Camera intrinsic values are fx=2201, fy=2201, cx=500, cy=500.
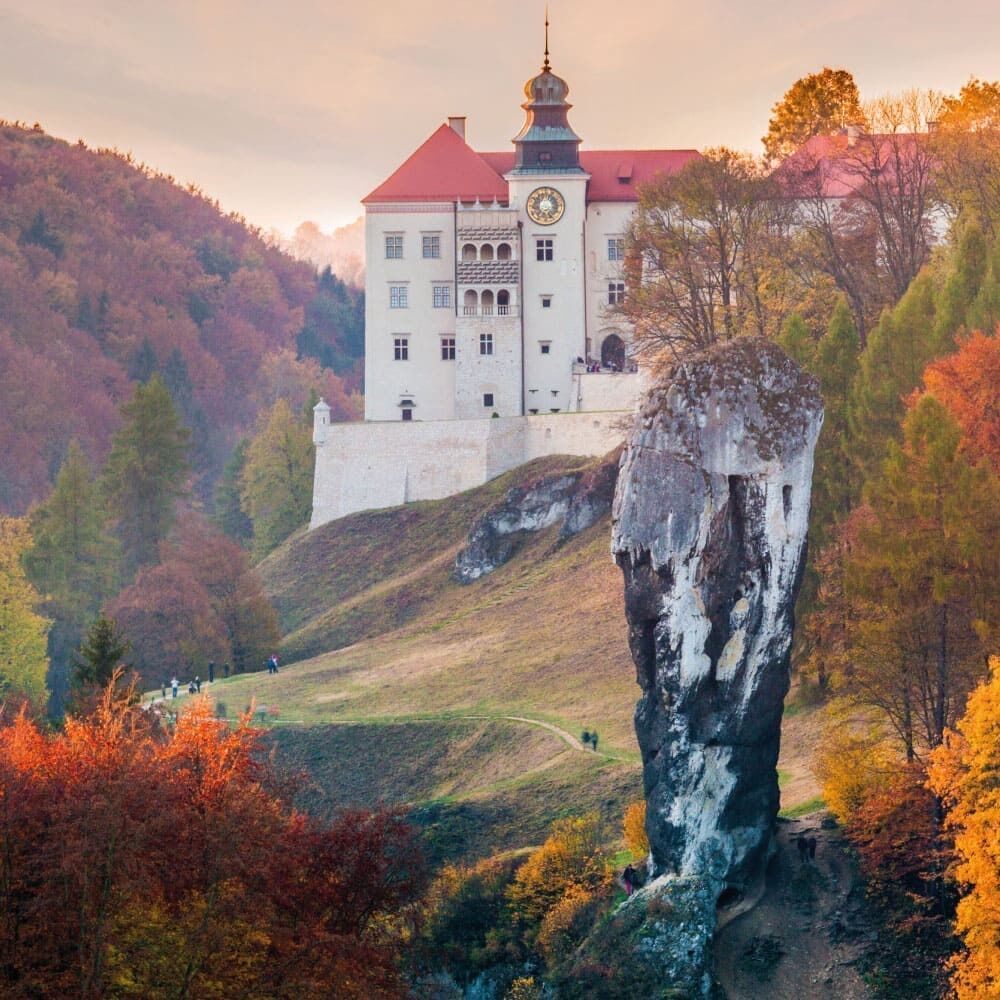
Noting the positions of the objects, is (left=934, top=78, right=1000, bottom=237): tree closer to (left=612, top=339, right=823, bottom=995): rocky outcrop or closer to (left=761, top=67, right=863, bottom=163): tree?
(left=761, top=67, right=863, bottom=163): tree

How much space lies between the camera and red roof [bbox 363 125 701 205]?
79.2 metres

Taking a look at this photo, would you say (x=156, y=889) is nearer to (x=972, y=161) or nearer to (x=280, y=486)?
(x=972, y=161)

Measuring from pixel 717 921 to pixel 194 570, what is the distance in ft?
124

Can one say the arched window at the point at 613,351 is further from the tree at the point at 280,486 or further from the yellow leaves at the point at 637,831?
the yellow leaves at the point at 637,831

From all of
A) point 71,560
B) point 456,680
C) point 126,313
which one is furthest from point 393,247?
point 126,313

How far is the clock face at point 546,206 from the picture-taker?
259 feet

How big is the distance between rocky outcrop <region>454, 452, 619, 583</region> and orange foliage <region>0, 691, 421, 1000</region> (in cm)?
3543

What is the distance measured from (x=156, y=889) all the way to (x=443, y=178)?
52.4 metres

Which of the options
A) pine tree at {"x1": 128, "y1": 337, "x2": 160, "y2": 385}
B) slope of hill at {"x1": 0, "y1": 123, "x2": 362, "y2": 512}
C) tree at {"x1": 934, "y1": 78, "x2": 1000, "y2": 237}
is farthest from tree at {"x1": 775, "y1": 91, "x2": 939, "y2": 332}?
pine tree at {"x1": 128, "y1": 337, "x2": 160, "y2": 385}

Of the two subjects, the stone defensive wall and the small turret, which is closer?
the stone defensive wall

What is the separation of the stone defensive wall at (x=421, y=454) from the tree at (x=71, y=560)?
7913mm

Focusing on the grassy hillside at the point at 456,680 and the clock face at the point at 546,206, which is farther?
the clock face at the point at 546,206

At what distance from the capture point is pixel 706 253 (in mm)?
63031

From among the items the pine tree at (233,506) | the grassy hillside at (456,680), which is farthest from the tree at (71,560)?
the pine tree at (233,506)
